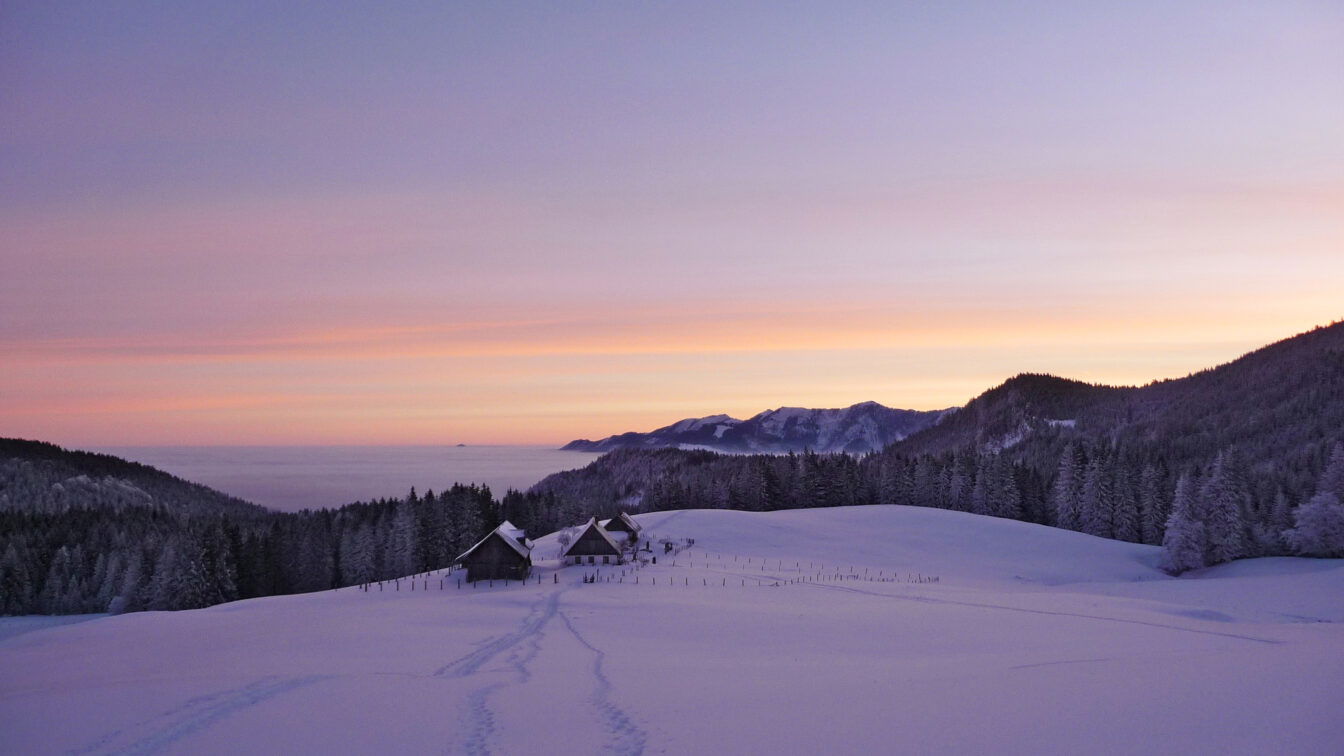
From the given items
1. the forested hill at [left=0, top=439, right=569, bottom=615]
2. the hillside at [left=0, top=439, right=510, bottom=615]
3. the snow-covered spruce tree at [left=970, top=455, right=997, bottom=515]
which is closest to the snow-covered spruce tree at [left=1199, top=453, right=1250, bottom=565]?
the snow-covered spruce tree at [left=970, top=455, right=997, bottom=515]

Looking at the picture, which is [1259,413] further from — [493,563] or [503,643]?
[503,643]

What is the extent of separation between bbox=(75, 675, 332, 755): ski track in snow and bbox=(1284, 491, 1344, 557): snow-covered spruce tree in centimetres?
7803

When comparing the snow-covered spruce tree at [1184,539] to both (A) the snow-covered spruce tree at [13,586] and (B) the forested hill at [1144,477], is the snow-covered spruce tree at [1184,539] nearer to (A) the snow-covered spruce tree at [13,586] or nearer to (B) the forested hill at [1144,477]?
(B) the forested hill at [1144,477]

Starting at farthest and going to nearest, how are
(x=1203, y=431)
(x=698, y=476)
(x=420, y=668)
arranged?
1. (x=1203, y=431)
2. (x=698, y=476)
3. (x=420, y=668)

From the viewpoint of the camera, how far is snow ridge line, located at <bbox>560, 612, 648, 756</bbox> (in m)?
16.6

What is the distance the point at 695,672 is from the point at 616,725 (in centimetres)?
632

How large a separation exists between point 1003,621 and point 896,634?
6.84 m

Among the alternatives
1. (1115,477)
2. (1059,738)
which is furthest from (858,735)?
(1115,477)

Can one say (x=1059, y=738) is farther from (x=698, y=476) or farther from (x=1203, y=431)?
(x=1203, y=431)

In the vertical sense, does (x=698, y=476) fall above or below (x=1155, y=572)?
above

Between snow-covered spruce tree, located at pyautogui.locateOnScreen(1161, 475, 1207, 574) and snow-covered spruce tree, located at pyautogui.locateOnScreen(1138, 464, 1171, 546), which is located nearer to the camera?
snow-covered spruce tree, located at pyautogui.locateOnScreen(1161, 475, 1207, 574)

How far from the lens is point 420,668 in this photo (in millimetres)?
25688

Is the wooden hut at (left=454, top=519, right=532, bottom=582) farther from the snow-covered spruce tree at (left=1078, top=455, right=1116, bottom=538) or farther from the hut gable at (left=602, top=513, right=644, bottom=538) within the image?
the snow-covered spruce tree at (left=1078, top=455, right=1116, bottom=538)

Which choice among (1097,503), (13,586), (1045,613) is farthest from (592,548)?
(13,586)
